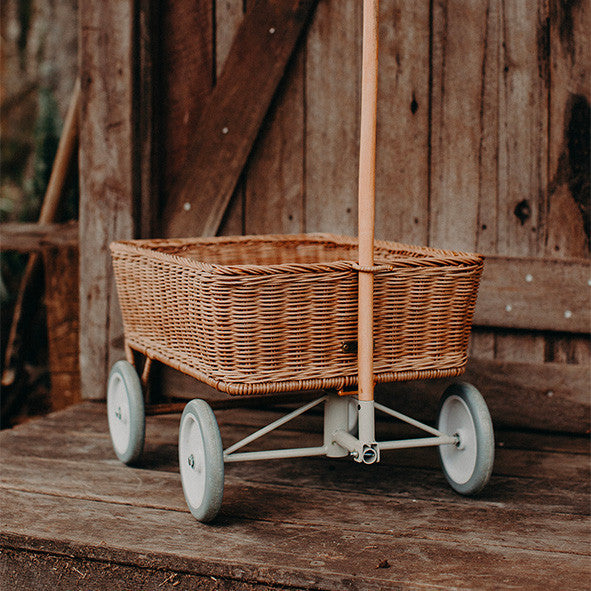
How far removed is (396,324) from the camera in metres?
2.13

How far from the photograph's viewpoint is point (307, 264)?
2020 mm

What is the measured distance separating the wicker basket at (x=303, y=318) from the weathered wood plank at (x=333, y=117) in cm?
77

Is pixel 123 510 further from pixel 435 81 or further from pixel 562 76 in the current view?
pixel 562 76

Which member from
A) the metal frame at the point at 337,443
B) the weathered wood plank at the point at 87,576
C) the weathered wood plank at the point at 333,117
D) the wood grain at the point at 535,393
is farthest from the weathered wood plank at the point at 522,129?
the weathered wood plank at the point at 87,576

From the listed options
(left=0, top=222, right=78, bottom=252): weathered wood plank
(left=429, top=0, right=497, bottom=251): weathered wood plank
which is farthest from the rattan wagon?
(left=0, top=222, right=78, bottom=252): weathered wood plank

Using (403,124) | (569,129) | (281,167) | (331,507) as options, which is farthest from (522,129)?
(331,507)

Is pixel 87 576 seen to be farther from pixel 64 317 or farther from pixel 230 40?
pixel 230 40

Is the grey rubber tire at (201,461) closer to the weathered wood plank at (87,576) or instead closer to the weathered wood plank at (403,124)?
the weathered wood plank at (87,576)

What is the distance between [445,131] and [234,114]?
0.77 metres

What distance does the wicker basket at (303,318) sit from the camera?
1.99m

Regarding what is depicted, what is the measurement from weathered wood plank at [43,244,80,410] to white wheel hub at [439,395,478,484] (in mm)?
1835

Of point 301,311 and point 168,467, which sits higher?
point 301,311

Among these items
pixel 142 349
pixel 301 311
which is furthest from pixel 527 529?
pixel 142 349

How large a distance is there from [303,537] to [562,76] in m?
1.76
